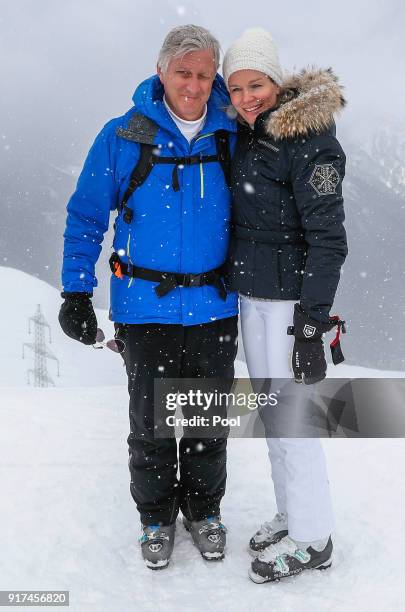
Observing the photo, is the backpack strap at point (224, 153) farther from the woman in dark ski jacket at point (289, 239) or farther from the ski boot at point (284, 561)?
the ski boot at point (284, 561)

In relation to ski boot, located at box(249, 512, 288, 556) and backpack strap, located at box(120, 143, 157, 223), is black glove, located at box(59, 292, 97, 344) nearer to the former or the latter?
backpack strap, located at box(120, 143, 157, 223)

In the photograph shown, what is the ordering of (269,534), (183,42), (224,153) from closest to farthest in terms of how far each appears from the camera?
(183,42) < (224,153) < (269,534)

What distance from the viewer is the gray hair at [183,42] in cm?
294

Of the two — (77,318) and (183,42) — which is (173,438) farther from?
(183,42)

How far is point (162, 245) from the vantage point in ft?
10.3

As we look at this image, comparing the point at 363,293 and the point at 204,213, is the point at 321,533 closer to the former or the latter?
the point at 204,213

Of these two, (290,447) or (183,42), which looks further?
(290,447)

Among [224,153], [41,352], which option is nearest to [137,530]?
[224,153]

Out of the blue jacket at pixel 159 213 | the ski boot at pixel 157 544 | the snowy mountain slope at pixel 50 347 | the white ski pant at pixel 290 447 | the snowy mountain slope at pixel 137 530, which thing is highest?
the blue jacket at pixel 159 213

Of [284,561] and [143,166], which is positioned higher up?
[143,166]

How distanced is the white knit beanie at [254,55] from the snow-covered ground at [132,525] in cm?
181

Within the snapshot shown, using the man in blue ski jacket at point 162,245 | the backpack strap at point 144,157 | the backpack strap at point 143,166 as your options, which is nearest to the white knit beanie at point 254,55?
the man in blue ski jacket at point 162,245

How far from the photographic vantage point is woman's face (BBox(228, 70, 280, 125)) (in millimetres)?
2982

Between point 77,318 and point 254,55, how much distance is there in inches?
73.3
